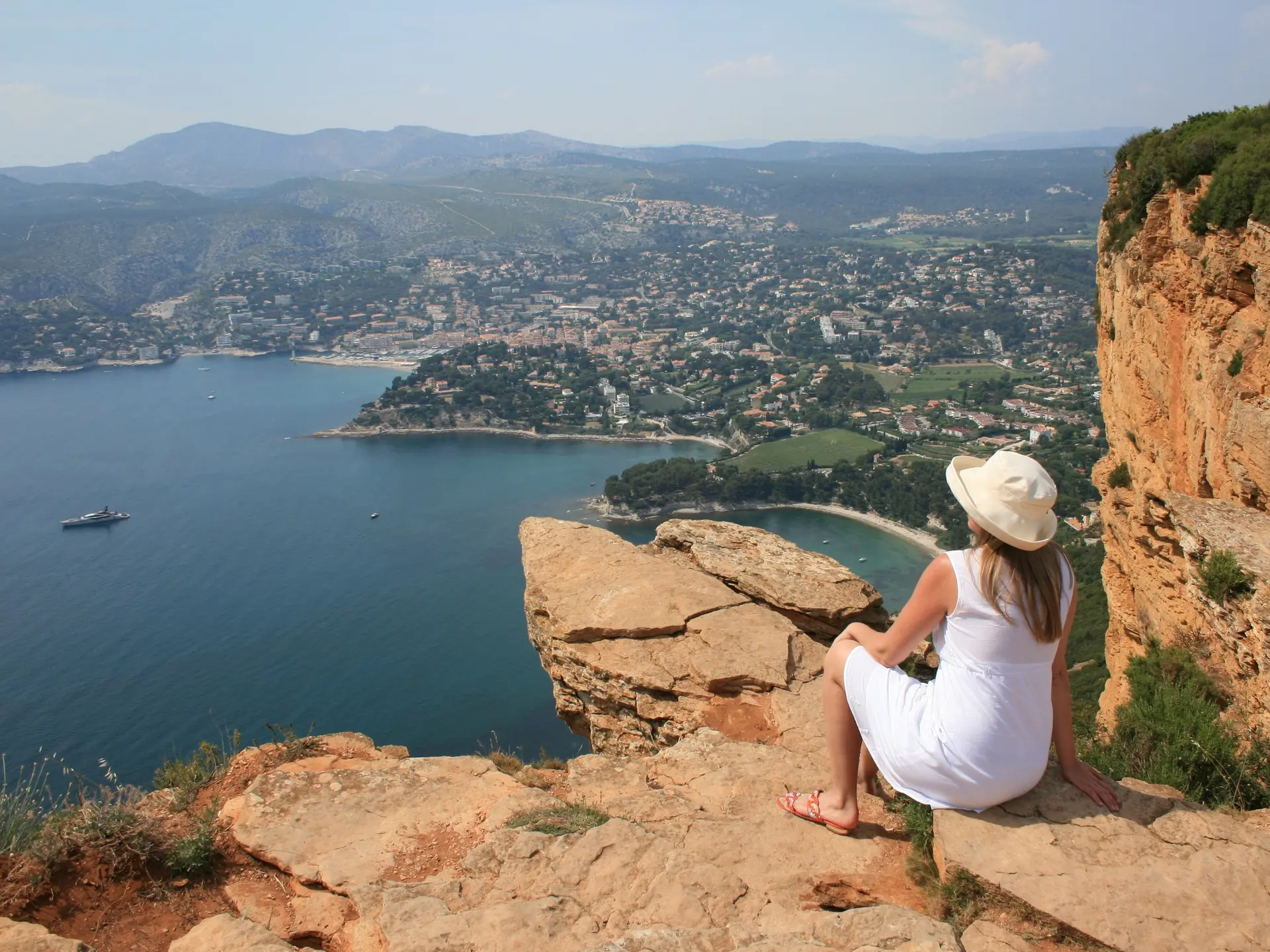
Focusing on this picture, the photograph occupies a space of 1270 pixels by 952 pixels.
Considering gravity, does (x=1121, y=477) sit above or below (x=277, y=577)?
above

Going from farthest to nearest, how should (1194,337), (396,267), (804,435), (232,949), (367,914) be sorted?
(396,267) → (804,435) → (1194,337) → (367,914) → (232,949)

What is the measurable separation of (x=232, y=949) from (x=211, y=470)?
4666cm

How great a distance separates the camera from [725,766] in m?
3.49

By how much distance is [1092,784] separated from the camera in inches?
101

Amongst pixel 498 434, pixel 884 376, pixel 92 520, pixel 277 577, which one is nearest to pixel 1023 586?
pixel 277 577

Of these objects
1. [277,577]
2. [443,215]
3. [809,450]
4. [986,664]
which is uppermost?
[443,215]

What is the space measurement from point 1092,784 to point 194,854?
9.35 feet

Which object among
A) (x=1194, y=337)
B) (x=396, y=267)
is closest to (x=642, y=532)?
(x=1194, y=337)

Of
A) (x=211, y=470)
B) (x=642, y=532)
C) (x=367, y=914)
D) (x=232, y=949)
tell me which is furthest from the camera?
(x=211, y=470)

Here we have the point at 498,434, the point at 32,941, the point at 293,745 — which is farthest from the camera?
the point at 498,434

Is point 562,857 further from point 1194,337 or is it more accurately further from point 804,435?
point 804,435

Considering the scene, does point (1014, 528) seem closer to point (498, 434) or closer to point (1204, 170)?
point (1204, 170)

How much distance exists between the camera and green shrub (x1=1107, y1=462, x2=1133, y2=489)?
7.60m

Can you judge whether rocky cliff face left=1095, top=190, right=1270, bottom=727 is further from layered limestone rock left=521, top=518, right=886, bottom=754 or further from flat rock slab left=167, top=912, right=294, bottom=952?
flat rock slab left=167, top=912, right=294, bottom=952
